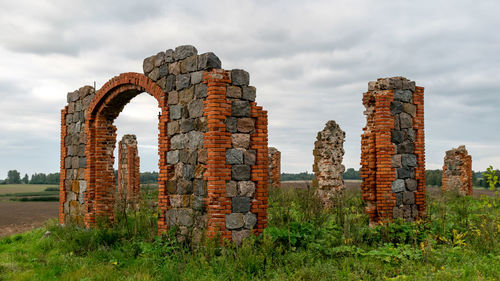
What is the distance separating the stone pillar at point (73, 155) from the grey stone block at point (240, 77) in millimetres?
5432

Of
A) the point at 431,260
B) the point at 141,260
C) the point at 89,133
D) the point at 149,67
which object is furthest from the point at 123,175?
the point at 431,260

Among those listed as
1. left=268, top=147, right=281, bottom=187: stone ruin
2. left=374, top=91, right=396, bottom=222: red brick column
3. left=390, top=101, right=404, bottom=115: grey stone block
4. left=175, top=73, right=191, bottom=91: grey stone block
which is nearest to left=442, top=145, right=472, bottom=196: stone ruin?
left=268, top=147, right=281, bottom=187: stone ruin

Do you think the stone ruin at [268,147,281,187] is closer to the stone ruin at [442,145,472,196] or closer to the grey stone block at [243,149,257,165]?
the stone ruin at [442,145,472,196]

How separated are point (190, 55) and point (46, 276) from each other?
4975 millimetres

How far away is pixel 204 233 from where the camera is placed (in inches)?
294

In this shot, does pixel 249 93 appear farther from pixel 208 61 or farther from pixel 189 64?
pixel 189 64

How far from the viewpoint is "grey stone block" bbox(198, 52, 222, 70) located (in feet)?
25.7

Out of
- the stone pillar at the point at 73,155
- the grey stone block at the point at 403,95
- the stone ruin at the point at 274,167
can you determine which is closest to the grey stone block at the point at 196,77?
the stone pillar at the point at 73,155

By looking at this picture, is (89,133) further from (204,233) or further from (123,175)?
(123,175)

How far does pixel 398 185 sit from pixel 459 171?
48.2 ft

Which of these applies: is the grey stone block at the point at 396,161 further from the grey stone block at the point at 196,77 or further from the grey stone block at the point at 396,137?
the grey stone block at the point at 196,77

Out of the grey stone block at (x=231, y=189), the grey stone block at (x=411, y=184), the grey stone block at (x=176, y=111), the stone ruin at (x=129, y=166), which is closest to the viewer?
the grey stone block at (x=231, y=189)

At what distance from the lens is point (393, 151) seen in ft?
33.6

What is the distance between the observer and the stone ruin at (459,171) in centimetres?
2248
